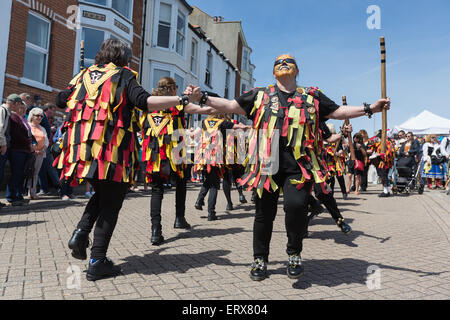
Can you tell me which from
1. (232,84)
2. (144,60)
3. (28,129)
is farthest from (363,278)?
(232,84)

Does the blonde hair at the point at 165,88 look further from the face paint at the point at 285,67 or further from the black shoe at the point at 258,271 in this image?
the black shoe at the point at 258,271

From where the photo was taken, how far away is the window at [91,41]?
45.7 ft

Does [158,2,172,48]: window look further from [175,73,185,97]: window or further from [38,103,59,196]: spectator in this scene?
[38,103,59,196]: spectator

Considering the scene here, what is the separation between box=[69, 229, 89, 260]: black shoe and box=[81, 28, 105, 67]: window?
40.4ft

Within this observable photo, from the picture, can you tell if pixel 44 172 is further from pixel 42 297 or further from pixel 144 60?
pixel 144 60

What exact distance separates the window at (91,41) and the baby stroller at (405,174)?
11795 mm

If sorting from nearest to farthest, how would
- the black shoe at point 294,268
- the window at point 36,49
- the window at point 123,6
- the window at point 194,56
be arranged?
the black shoe at point 294,268 < the window at point 36,49 < the window at point 123,6 < the window at point 194,56

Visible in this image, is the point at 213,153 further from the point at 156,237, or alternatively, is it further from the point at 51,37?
the point at 51,37

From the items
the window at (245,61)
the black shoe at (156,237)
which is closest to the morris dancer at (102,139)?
the black shoe at (156,237)

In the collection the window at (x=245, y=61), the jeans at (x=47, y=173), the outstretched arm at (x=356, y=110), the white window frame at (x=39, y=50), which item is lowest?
the jeans at (x=47, y=173)

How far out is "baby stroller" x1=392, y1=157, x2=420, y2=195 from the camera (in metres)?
12.0

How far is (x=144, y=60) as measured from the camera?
17859 mm

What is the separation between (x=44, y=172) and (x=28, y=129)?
1.56m

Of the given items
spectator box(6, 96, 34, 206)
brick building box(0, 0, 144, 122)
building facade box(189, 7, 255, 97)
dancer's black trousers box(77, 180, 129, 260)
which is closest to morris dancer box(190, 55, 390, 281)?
dancer's black trousers box(77, 180, 129, 260)
